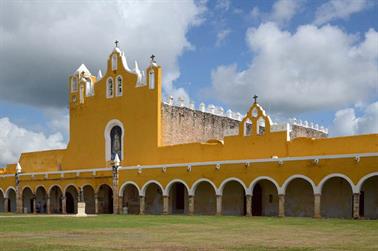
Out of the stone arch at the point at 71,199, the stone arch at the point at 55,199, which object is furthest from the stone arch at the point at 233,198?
the stone arch at the point at 55,199

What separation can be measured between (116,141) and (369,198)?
677 inches

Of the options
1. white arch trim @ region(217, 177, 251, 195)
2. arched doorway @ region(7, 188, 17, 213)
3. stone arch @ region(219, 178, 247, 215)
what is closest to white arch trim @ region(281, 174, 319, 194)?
white arch trim @ region(217, 177, 251, 195)

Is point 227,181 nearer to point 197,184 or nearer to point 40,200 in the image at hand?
point 197,184

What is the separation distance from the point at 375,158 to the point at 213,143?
407 inches

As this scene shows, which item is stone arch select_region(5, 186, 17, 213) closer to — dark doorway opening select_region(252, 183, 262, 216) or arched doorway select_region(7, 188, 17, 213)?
arched doorway select_region(7, 188, 17, 213)

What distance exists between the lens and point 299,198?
3003 centimetres

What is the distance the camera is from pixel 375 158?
25.4m

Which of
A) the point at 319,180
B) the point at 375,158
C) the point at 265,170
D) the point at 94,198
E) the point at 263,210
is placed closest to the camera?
the point at 375,158

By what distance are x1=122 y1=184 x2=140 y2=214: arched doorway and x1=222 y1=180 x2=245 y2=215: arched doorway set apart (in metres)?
6.38

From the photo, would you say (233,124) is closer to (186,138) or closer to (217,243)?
(186,138)

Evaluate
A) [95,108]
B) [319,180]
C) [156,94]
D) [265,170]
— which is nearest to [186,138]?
[156,94]

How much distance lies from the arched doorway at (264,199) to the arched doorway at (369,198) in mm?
4696

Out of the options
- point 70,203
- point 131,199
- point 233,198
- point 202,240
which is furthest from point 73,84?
point 202,240

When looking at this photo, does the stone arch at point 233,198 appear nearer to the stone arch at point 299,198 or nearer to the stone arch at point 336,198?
the stone arch at point 299,198
